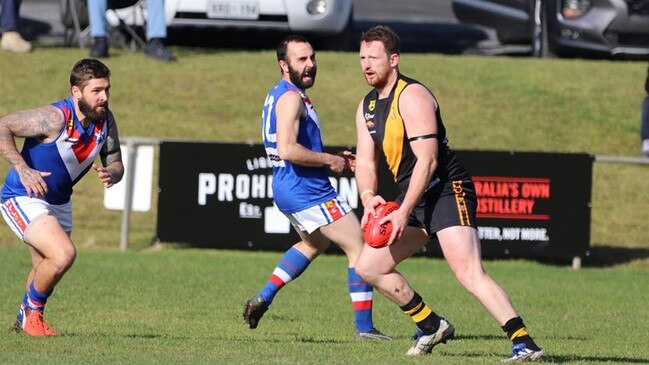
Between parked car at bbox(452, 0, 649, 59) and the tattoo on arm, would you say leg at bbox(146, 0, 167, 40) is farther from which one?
the tattoo on arm

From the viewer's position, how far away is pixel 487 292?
8273 millimetres

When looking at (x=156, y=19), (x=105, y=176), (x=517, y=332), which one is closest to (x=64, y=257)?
(x=105, y=176)

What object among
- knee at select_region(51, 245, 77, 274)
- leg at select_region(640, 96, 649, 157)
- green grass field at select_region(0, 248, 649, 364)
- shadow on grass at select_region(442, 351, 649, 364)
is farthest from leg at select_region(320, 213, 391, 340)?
leg at select_region(640, 96, 649, 157)

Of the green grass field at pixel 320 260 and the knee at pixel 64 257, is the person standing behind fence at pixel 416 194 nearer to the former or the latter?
the green grass field at pixel 320 260

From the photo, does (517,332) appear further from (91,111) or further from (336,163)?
(91,111)

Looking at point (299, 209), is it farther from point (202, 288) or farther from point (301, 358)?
point (202, 288)

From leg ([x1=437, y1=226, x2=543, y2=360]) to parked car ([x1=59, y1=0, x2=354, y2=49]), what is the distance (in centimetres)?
1258

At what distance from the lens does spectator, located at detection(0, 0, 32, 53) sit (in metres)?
20.6

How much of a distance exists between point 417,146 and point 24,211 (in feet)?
9.17

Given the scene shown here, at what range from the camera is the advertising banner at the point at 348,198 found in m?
15.7

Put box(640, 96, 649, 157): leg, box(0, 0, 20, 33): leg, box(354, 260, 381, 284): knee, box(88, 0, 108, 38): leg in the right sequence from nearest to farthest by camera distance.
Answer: box(354, 260, 381, 284): knee, box(640, 96, 649, 157): leg, box(88, 0, 108, 38): leg, box(0, 0, 20, 33): leg

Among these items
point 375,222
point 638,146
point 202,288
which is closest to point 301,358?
point 375,222

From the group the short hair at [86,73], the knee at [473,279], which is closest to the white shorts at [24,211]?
the short hair at [86,73]

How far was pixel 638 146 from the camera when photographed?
19.5 meters
